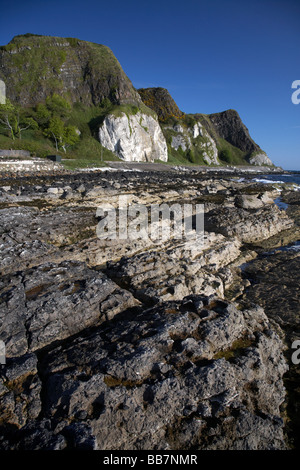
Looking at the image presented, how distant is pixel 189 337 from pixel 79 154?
8351 centimetres

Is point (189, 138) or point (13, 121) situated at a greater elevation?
point (189, 138)

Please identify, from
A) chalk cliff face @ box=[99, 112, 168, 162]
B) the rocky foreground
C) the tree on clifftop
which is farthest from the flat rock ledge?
chalk cliff face @ box=[99, 112, 168, 162]

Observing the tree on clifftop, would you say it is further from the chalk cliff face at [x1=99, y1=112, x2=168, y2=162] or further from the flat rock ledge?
the flat rock ledge

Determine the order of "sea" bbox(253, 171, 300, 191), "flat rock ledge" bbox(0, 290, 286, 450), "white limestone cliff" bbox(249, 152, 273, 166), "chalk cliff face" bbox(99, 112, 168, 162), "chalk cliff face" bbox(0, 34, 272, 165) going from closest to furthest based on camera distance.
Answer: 1. "flat rock ledge" bbox(0, 290, 286, 450)
2. "sea" bbox(253, 171, 300, 191)
3. "chalk cliff face" bbox(99, 112, 168, 162)
4. "chalk cliff face" bbox(0, 34, 272, 165)
5. "white limestone cliff" bbox(249, 152, 273, 166)

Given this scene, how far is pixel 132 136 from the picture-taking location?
91.2m

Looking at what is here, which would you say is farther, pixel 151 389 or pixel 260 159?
pixel 260 159

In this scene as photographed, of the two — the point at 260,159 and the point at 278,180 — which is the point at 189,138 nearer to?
the point at 260,159

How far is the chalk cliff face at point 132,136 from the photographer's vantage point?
88.3 meters

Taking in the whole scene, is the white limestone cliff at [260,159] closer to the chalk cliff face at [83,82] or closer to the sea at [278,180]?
the chalk cliff face at [83,82]

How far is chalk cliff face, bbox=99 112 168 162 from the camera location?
88.3 meters

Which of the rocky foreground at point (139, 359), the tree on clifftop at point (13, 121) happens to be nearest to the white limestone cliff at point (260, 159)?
the tree on clifftop at point (13, 121)

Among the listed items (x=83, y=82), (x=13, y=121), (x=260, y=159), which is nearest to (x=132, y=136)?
(x=83, y=82)
